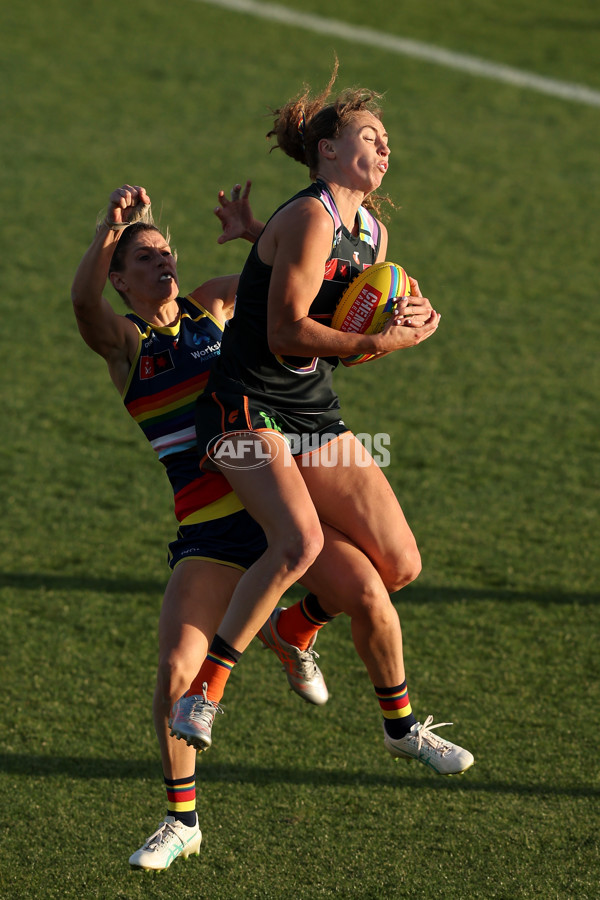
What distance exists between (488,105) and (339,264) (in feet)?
39.0

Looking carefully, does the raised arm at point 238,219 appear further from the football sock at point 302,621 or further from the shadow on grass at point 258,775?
the shadow on grass at point 258,775

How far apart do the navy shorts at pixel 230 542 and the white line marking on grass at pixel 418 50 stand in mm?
12355

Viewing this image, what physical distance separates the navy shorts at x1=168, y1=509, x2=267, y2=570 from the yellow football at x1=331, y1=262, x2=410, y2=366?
787 millimetres

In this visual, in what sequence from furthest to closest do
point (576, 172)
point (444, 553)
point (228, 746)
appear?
point (576, 172) → point (444, 553) → point (228, 746)

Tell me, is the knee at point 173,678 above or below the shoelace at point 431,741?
above

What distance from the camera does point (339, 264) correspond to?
4137mm

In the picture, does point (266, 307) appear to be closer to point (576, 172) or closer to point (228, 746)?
point (228, 746)

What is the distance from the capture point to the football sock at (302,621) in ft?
15.4

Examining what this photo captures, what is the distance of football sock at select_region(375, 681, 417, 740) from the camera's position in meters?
4.36

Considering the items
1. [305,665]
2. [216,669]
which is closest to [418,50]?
[305,665]

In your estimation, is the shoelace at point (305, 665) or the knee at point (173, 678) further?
the shoelace at point (305, 665)

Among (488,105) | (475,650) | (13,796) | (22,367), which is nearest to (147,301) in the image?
(13,796)

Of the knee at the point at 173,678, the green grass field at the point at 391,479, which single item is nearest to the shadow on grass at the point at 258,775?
the green grass field at the point at 391,479

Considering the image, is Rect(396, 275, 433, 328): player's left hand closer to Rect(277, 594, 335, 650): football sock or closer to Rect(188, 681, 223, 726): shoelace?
Rect(277, 594, 335, 650): football sock
